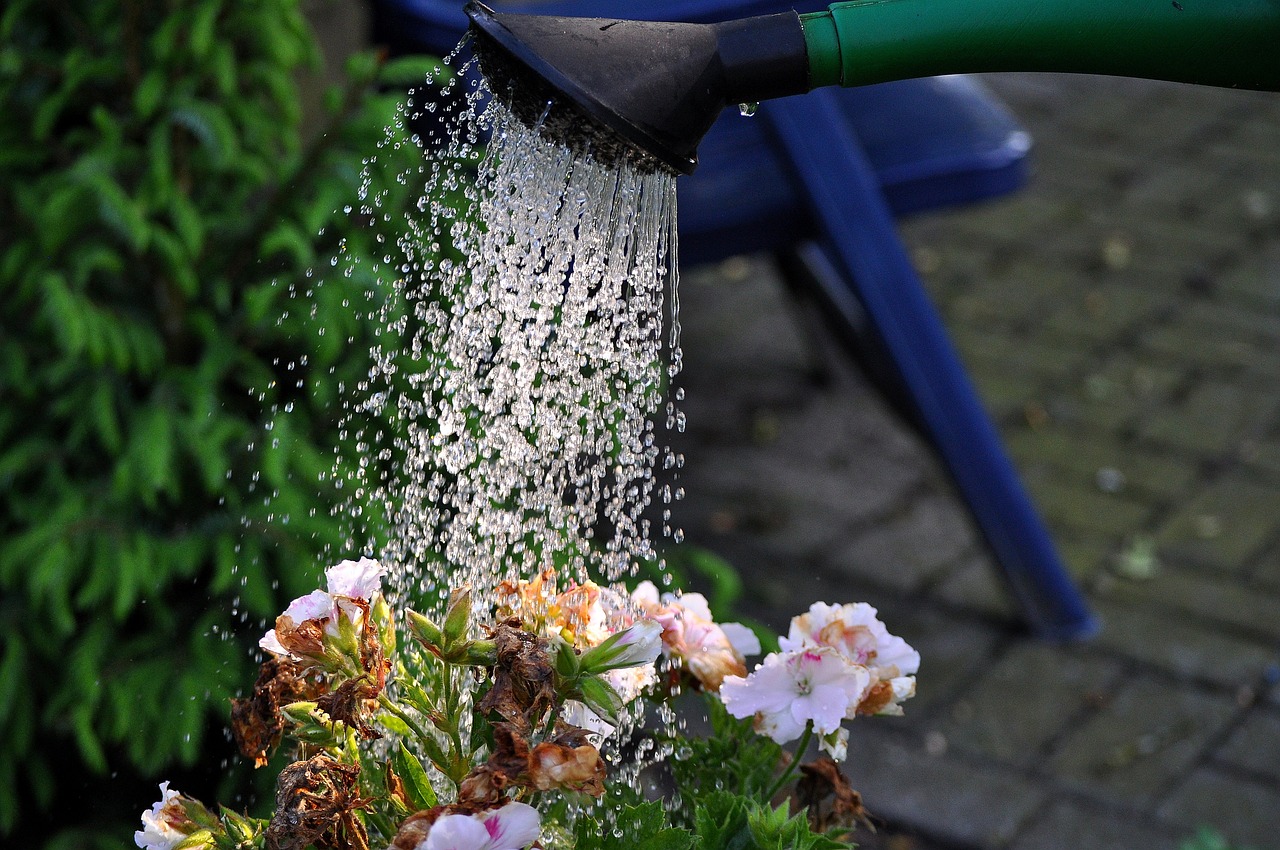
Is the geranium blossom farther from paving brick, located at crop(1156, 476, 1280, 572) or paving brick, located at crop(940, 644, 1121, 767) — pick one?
paving brick, located at crop(1156, 476, 1280, 572)

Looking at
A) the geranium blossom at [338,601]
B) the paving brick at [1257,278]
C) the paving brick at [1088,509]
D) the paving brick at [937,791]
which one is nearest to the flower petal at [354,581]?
the geranium blossom at [338,601]

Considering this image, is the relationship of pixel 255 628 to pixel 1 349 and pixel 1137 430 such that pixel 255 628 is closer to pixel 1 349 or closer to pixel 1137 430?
pixel 1 349

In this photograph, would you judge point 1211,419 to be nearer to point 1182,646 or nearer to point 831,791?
point 1182,646

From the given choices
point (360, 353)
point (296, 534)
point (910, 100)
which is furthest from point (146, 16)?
point (910, 100)

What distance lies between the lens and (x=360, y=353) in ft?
6.64

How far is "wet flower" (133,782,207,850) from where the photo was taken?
918mm

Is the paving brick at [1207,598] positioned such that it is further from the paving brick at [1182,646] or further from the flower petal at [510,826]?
the flower petal at [510,826]

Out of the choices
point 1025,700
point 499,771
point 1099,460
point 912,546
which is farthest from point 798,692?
point 1099,460

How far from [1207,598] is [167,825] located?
2.67 metres

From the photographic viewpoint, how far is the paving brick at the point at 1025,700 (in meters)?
2.69

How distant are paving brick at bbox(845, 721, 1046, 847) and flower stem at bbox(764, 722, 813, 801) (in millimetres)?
1493

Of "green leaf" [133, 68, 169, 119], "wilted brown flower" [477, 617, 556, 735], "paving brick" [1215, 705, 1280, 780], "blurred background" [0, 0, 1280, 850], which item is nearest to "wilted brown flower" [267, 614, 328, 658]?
"wilted brown flower" [477, 617, 556, 735]

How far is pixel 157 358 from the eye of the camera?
2.06 metres

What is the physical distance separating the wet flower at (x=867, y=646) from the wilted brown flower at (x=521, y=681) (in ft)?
0.75
